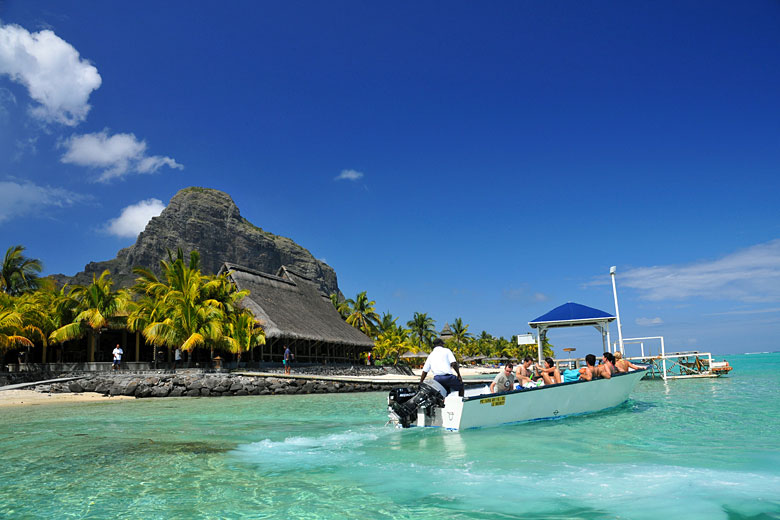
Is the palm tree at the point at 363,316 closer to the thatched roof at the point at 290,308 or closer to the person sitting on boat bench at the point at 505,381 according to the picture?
the thatched roof at the point at 290,308

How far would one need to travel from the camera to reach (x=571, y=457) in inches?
257

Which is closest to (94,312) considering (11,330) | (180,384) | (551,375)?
(11,330)

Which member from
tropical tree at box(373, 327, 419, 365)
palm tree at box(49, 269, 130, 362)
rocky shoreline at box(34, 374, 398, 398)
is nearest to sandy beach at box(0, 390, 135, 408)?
Result: rocky shoreline at box(34, 374, 398, 398)

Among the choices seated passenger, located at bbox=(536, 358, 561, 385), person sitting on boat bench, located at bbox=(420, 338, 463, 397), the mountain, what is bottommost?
seated passenger, located at bbox=(536, 358, 561, 385)

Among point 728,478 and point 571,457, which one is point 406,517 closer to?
point 571,457

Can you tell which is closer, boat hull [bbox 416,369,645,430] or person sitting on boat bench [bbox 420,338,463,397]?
boat hull [bbox 416,369,645,430]

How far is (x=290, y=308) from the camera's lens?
30375mm

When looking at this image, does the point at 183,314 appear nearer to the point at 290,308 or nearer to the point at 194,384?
the point at 194,384

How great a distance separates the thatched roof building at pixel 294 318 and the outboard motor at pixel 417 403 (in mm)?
16606

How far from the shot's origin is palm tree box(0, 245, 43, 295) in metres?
30.5

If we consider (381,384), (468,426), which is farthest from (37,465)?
(381,384)

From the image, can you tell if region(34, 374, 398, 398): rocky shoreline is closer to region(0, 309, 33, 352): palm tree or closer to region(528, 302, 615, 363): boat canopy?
region(0, 309, 33, 352): palm tree

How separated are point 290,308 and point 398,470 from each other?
25.1 meters

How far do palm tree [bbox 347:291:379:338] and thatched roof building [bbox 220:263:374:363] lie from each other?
773 centimetres
